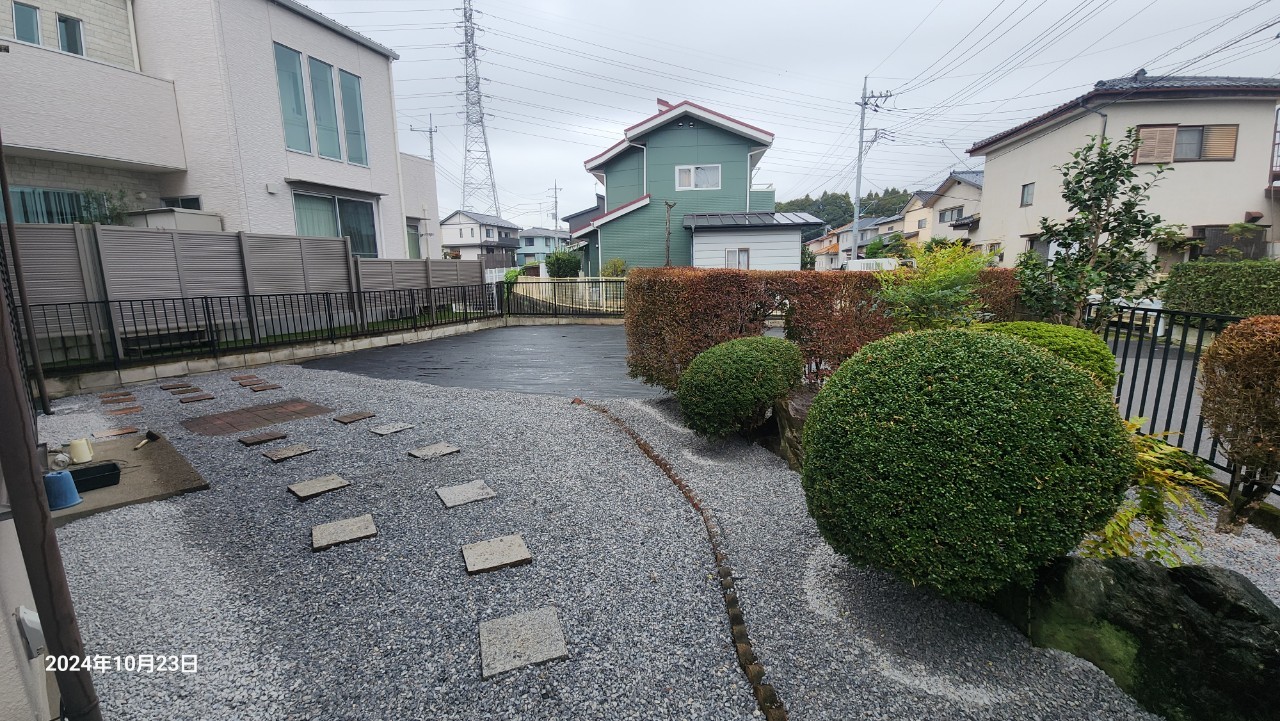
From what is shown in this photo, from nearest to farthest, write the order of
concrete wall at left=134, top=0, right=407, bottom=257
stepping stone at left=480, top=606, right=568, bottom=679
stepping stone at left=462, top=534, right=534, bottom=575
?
stepping stone at left=480, top=606, right=568, bottom=679, stepping stone at left=462, top=534, right=534, bottom=575, concrete wall at left=134, top=0, right=407, bottom=257

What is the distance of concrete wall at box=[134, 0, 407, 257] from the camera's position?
1018 centimetres

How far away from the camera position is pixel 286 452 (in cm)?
416

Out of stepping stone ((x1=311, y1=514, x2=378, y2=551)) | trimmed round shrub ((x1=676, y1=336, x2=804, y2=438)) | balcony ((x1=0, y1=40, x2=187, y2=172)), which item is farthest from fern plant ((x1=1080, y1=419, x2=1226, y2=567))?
balcony ((x1=0, y1=40, x2=187, y2=172))

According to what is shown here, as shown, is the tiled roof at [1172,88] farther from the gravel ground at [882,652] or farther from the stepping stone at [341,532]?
the stepping stone at [341,532]

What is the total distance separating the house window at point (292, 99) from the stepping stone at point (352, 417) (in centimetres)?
972

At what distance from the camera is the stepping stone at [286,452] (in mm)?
4054

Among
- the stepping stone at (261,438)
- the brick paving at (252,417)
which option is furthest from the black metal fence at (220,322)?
the stepping stone at (261,438)

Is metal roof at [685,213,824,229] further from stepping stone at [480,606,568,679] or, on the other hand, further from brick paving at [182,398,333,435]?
stepping stone at [480,606,568,679]

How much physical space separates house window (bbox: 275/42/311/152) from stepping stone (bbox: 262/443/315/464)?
10.5 metres

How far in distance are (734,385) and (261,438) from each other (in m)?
4.17

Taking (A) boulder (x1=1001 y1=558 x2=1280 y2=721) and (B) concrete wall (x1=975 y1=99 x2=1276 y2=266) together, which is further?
(B) concrete wall (x1=975 y1=99 x2=1276 y2=266)

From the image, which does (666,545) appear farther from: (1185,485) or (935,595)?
(1185,485)

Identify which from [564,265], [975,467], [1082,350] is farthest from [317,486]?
[564,265]

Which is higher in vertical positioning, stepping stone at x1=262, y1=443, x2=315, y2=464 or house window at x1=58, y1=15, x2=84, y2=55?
house window at x1=58, y1=15, x2=84, y2=55
